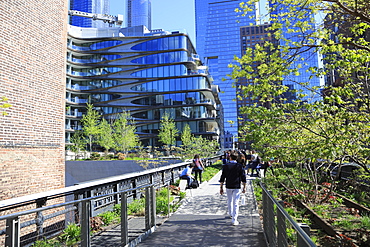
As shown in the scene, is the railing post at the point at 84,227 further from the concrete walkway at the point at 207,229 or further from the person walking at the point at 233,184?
the person walking at the point at 233,184

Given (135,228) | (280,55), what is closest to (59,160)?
(135,228)

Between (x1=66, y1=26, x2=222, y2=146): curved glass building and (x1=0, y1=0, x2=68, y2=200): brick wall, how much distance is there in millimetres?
49275

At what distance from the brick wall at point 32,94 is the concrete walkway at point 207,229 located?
15.7ft

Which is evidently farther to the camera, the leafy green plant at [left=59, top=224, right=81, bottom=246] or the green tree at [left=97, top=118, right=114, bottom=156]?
the green tree at [left=97, top=118, right=114, bottom=156]

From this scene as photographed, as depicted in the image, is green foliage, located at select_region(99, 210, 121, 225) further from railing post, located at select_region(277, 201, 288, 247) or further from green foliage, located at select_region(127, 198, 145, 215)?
railing post, located at select_region(277, 201, 288, 247)

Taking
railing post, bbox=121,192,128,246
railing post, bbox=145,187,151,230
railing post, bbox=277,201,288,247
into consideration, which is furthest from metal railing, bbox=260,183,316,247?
railing post, bbox=145,187,151,230

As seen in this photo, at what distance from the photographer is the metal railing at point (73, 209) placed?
138 inches

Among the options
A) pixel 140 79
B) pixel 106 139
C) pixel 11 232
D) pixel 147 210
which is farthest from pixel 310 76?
pixel 140 79

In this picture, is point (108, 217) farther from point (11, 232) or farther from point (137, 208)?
point (11, 232)

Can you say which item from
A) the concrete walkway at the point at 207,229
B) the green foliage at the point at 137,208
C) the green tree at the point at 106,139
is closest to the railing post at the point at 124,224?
the concrete walkway at the point at 207,229

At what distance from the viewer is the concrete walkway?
5.85m

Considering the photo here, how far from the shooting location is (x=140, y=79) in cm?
6481

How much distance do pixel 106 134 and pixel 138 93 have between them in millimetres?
20167

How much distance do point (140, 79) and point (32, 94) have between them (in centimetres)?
5582
